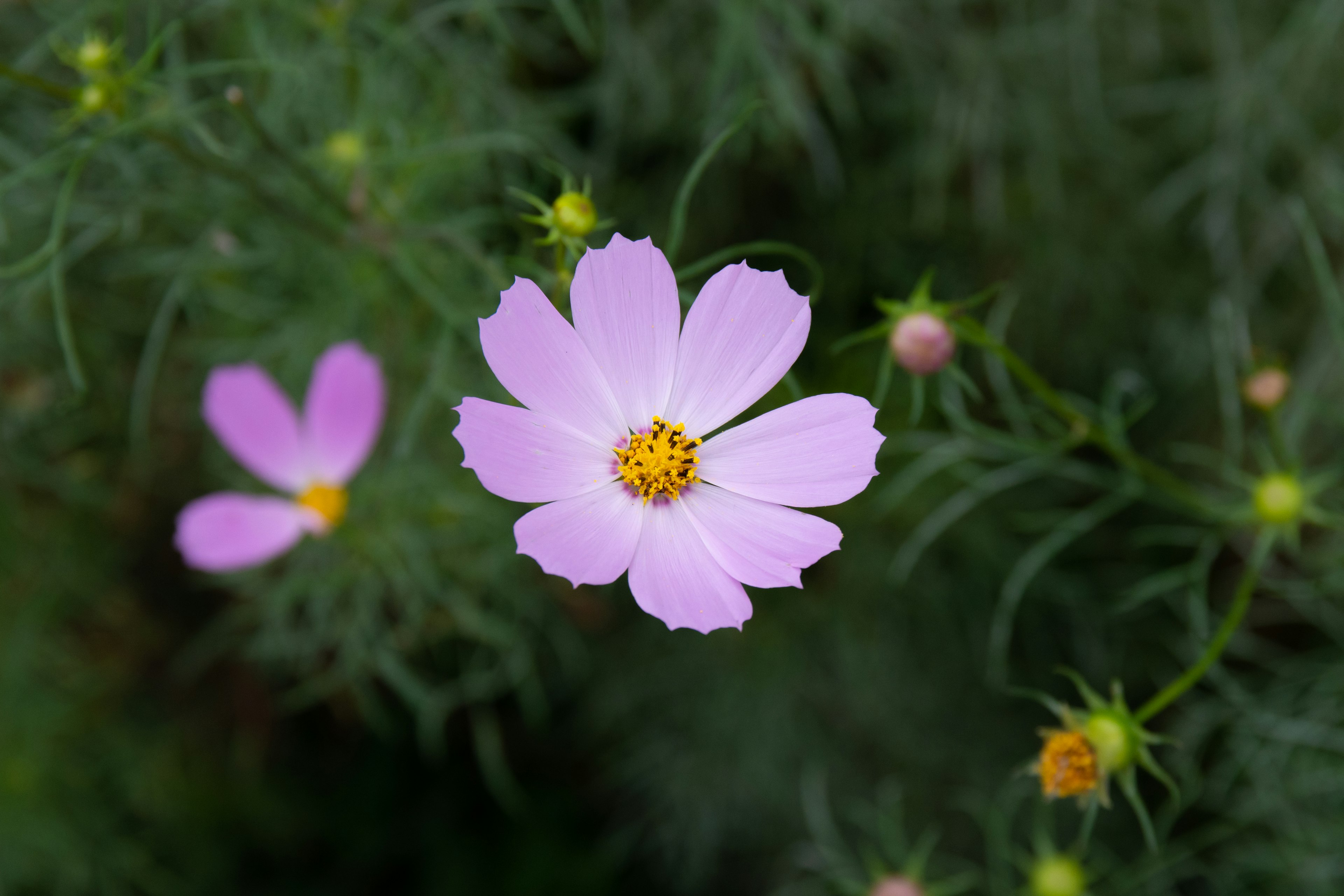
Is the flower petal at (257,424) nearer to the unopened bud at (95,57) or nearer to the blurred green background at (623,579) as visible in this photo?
the blurred green background at (623,579)

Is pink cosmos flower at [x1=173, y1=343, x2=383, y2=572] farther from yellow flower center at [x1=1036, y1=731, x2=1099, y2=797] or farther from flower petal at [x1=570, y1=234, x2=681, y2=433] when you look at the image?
yellow flower center at [x1=1036, y1=731, x2=1099, y2=797]

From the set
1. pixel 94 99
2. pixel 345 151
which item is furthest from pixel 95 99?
pixel 345 151

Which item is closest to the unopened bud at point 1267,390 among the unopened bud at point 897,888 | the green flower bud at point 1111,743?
the green flower bud at point 1111,743

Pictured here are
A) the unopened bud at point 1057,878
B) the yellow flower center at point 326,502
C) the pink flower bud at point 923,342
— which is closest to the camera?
the pink flower bud at point 923,342

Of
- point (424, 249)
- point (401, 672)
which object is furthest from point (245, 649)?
point (424, 249)

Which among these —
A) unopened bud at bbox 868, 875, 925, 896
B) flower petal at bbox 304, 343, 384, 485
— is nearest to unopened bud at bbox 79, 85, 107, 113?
flower petal at bbox 304, 343, 384, 485

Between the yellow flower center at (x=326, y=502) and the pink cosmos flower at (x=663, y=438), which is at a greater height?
the yellow flower center at (x=326, y=502)
